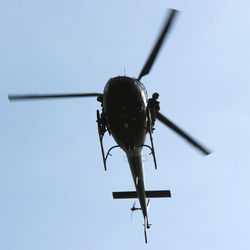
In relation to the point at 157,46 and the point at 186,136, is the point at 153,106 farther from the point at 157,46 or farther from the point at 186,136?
the point at 157,46

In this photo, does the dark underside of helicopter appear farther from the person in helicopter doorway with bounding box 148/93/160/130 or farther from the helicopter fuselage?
the person in helicopter doorway with bounding box 148/93/160/130

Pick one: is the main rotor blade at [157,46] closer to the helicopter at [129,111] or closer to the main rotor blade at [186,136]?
the helicopter at [129,111]

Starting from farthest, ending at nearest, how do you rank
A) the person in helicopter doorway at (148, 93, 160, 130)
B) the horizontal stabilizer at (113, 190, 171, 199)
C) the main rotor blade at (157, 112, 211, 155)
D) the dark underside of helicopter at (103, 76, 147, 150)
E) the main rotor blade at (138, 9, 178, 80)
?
the horizontal stabilizer at (113, 190, 171, 199) → the person in helicopter doorway at (148, 93, 160, 130) → the main rotor blade at (157, 112, 211, 155) → the dark underside of helicopter at (103, 76, 147, 150) → the main rotor blade at (138, 9, 178, 80)

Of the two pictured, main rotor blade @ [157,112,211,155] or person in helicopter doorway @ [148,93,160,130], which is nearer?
main rotor blade @ [157,112,211,155]

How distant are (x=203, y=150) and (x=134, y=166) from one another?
3.39 metres

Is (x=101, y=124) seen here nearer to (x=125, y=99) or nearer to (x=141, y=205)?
(x=125, y=99)

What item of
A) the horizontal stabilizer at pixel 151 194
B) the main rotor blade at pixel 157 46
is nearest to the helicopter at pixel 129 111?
the main rotor blade at pixel 157 46

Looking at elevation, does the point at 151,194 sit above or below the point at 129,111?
below

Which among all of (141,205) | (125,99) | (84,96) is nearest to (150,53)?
(125,99)

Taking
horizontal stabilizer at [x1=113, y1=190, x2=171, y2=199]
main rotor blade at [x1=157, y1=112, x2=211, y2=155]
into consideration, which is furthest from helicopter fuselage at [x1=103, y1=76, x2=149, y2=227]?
horizontal stabilizer at [x1=113, y1=190, x2=171, y2=199]

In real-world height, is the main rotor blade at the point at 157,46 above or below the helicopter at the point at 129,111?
above

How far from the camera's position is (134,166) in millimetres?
19328

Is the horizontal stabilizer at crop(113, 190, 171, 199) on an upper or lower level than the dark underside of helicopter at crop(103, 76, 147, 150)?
lower

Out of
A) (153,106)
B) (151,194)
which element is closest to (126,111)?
(153,106)
